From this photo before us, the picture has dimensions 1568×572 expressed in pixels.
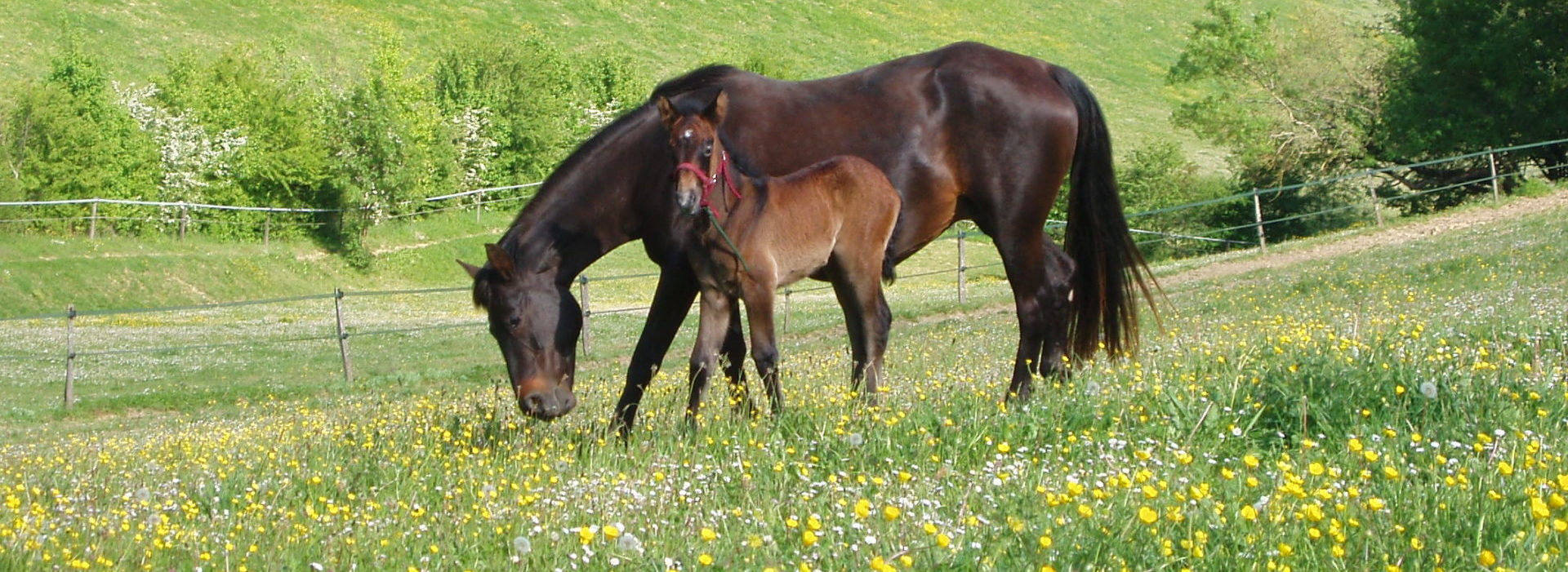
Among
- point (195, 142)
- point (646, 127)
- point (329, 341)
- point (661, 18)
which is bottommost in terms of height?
point (329, 341)

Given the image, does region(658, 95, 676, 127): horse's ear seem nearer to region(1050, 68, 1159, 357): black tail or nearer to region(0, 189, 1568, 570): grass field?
region(0, 189, 1568, 570): grass field

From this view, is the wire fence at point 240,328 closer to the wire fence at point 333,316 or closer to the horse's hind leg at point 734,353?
the wire fence at point 333,316

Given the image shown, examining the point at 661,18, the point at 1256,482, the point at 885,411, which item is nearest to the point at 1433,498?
the point at 1256,482

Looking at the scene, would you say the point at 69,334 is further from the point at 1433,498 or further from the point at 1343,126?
the point at 1343,126

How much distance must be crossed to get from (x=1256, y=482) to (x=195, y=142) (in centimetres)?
4717

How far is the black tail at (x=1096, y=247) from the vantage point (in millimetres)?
8297

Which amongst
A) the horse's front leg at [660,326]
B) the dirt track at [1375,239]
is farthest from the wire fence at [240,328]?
the horse's front leg at [660,326]

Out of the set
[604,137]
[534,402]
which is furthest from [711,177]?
[534,402]

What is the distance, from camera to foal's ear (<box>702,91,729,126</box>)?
621 centimetres

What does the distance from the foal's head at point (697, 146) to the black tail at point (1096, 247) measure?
9.00 feet

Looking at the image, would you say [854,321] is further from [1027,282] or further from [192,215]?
[192,215]

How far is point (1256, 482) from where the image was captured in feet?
12.2

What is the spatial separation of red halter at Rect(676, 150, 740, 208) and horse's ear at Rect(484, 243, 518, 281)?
105cm

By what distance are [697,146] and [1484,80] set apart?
3414 centimetres
